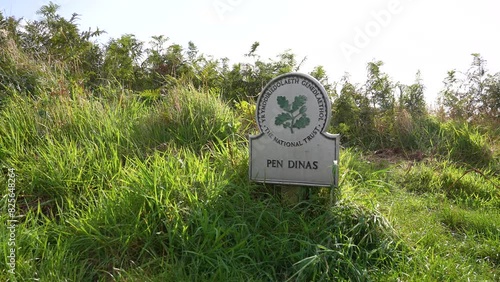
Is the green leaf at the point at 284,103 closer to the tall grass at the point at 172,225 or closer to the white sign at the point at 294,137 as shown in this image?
the white sign at the point at 294,137

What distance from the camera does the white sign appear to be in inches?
119

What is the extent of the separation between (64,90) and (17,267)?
8.38ft

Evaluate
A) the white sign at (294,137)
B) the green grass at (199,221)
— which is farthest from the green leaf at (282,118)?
the green grass at (199,221)

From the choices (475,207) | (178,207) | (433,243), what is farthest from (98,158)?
(475,207)

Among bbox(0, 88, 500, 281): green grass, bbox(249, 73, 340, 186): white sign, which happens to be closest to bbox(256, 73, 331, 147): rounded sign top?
bbox(249, 73, 340, 186): white sign

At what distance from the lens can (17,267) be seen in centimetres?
241

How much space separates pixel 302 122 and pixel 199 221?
1.07m

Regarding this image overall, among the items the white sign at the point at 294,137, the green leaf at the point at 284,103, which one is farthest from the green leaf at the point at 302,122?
the green leaf at the point at 284,103

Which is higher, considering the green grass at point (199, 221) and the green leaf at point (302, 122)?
the green leaf at point (302, 122)

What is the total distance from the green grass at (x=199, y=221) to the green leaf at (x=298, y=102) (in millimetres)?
625

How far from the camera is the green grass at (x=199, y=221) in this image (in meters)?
2.48

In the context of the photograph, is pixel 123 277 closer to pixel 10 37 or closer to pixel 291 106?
pixel 291 106

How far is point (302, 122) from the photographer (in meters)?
3.07

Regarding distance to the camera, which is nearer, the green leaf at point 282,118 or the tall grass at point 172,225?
the tall grass at point 172,225
